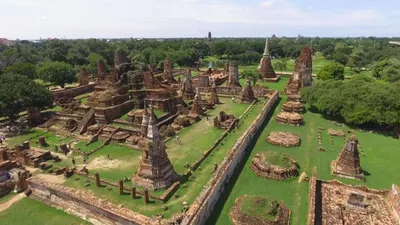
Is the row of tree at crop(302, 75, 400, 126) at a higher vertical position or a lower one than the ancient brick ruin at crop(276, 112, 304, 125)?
higher

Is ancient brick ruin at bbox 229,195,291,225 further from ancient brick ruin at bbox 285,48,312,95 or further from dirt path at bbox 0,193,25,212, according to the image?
ancient brick ruin at bbox 285,48,312,95

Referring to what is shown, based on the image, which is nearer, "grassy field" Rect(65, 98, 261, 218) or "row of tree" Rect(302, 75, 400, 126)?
"grassy field" Rect(65, 98, 261, 218)

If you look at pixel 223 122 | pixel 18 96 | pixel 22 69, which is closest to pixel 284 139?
pixel 223 122

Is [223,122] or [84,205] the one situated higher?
[223,122]

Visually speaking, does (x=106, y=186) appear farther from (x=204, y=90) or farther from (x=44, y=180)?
(x=204, y=90)

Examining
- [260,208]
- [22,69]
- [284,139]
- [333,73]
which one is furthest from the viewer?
[22,69]

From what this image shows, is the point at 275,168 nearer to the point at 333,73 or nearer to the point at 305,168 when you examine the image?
the point at 305,168

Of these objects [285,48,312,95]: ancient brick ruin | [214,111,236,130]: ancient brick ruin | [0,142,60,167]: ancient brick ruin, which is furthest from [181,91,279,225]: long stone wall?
[285,48,312,95]: ancient brick ruin
